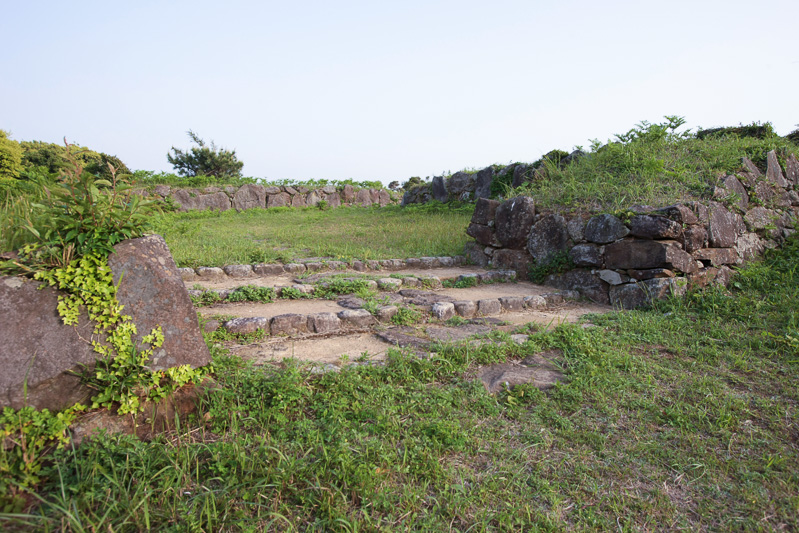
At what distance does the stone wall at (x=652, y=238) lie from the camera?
4887mm

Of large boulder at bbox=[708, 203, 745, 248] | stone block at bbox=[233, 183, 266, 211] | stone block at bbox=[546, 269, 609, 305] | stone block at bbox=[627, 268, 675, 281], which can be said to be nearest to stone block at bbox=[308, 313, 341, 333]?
stone block at bbox=[546, 269, 609, 305]

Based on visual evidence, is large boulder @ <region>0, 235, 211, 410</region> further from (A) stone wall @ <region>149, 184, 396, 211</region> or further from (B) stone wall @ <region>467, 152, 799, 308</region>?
(A) stone wall @ <region>149, 184, 396, 211</region>

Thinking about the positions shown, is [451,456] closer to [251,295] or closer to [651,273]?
[251,295]

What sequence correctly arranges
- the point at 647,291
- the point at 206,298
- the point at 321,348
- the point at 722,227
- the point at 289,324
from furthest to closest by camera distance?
1. the point at 722,227
2. the point at 647,291
3. the point at 206,298
4. the point at 289,324
5. the point at 321,348

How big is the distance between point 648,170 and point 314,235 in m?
6.43

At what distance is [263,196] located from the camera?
15547 mm

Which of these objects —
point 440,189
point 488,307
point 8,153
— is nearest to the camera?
point 488,307

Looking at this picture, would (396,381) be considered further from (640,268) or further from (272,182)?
(272,182)

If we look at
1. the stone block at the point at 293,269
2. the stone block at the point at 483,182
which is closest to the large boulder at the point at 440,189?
the stone block at the point at 483,182

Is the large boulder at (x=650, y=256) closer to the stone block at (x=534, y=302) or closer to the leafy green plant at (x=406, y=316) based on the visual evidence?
the stone block at (x=534, y=302)

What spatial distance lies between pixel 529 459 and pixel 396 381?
99 centimetres

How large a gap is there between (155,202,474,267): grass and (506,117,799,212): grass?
2.24 m

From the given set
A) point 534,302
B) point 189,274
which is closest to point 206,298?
point 189,274

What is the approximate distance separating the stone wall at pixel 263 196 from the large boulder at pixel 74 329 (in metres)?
12.7
